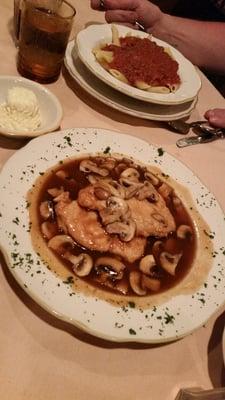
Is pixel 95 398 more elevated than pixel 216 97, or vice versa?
pixel 216 97

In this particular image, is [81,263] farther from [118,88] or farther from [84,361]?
[118,88]

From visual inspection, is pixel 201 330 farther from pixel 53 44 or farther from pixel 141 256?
pixel 53 44

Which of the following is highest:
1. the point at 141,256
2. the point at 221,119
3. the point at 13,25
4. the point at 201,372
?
the point at 13,25

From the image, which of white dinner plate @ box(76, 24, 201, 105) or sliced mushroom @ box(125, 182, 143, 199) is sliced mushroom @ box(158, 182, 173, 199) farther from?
white dinner plate @ box(76, 24, 201, 105)

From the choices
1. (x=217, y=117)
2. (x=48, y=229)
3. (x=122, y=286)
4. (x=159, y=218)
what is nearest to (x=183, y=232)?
(x=159, y=218)

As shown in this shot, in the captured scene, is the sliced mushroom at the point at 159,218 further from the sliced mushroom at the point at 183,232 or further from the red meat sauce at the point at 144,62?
the red meat sauce at the point at 144,62

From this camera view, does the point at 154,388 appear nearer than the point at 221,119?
Yes

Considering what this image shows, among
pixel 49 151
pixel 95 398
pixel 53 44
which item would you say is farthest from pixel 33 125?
pixel 95 398

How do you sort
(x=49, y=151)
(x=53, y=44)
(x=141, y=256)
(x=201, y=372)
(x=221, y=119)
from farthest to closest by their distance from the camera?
(x=221, y=119) < (x=53, y=44) < (x=49, y=151) < (x=141, y=256) < (x=201, y=372)
